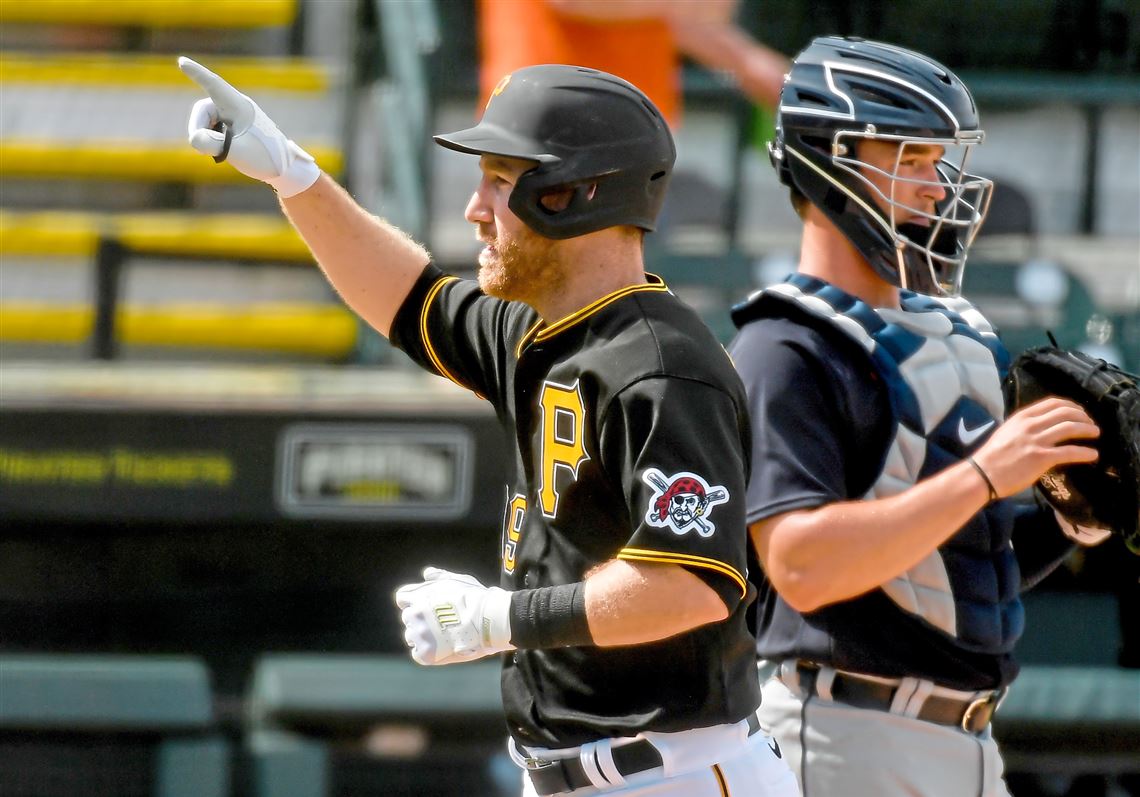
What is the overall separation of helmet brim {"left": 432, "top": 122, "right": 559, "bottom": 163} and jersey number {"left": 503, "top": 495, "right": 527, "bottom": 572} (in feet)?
1.48

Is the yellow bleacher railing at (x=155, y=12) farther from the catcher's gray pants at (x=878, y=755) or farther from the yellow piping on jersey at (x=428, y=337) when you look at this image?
the catcher's gray pants at (x=878, y=755)

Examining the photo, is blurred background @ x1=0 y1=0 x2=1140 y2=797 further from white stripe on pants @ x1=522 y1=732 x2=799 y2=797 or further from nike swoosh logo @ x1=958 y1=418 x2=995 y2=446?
white stripe on pants @ x1=522 y1=732 x2=799 y2=797

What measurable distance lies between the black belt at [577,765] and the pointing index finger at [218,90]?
998 millimetres

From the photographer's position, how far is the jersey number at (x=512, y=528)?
7.33ft

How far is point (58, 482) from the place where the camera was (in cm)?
421

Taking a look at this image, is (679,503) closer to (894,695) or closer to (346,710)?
(894,695)

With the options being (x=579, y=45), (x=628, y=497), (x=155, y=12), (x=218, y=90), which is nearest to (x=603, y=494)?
(x=628, y=497)

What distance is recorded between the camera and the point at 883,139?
8.10ft

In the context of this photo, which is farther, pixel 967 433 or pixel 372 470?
pixel 372 470

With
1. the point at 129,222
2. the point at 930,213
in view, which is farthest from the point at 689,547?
the point at 129,222

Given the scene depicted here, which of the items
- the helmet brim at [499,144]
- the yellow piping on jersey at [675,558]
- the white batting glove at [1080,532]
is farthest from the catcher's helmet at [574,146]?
the white batting glove at [1080,532]

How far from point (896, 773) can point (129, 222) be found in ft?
12.2

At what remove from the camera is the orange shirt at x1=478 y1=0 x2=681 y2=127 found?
422cm

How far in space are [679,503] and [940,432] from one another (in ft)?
1.93
